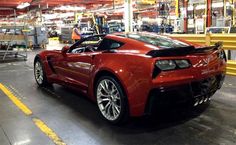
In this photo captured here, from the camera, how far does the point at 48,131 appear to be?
141 inches

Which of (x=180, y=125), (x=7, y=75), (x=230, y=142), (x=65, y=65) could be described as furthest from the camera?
(x=7, y=75)

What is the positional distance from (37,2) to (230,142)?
976 inches

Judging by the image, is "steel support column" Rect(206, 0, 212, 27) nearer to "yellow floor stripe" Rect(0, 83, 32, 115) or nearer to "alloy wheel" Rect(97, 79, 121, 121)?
"yellow floor stripe" Rect(0, 83, 32, 115)

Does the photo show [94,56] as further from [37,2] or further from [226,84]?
[37,2]

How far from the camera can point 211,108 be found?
4.37 metres

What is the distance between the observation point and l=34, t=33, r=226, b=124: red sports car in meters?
3.19

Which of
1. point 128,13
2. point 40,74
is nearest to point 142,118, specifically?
point 40,74

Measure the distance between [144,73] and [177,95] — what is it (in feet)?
1.64

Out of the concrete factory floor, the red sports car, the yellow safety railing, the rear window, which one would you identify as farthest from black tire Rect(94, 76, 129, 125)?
the yellow safety railing

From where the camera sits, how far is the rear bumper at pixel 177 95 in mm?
3162

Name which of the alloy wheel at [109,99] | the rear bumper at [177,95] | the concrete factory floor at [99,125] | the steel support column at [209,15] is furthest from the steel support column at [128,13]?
the rear bumper at [177,95]

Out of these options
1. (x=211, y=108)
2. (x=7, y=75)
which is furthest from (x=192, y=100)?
(x=7, y=75)

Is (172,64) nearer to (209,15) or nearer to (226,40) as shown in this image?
(226,40)

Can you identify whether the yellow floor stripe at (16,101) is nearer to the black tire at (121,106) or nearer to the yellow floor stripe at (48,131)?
the yellow floor stripe at (48,131)
